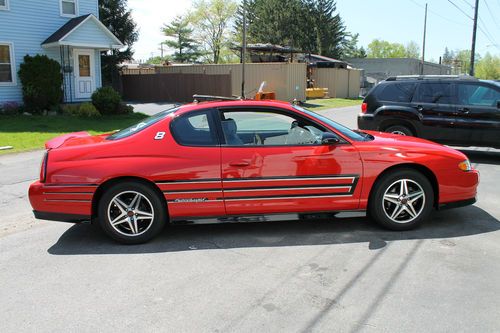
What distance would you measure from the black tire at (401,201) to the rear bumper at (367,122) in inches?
204

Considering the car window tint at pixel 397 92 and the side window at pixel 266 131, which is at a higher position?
the car window tint at pixel 397 92

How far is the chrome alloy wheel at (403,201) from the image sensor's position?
502 cm

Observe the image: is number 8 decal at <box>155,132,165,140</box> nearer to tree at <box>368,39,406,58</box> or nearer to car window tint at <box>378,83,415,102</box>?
car window tint at <box>378,83,415,102</box>

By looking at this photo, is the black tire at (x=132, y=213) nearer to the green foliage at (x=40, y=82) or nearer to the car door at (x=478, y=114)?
the car door at (x=478, y=114)

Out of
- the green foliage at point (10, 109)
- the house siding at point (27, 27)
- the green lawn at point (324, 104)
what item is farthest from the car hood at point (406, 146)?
the green lawn at point (324, 104)

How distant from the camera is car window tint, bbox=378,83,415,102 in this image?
9734 mm

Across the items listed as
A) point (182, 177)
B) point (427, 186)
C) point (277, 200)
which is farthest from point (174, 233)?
point (427, 186)

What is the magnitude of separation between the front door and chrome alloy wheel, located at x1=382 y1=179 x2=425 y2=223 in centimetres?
1868

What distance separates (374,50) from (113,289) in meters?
140

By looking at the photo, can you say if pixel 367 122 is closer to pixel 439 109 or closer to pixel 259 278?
A: pixel 439 109

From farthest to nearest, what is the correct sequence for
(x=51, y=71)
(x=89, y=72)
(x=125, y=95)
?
(x=125, y=95), (x=89, y=72), (x=51, y=71)

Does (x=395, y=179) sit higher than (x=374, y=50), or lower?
lower

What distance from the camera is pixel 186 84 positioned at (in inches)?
1130

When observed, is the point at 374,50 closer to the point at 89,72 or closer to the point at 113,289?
the point at 89,72
